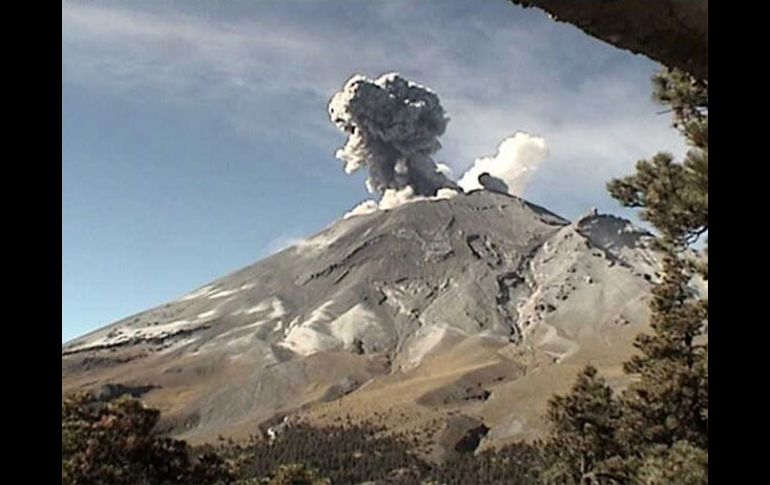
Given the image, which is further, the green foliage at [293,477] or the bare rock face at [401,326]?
the bare rock face at [401,326]

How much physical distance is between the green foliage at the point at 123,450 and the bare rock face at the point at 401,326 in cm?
9142

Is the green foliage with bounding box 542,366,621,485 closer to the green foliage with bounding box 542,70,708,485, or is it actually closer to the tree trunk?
the green foliage with bounding box 542,70,708,485

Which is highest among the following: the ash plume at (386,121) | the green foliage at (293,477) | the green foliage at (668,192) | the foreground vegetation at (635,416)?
the ash plume at (386,121)

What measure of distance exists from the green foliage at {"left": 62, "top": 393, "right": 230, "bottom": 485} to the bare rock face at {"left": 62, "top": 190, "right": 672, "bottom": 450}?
300ft

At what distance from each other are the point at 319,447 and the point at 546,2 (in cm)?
9242

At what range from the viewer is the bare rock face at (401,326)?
4503 inches

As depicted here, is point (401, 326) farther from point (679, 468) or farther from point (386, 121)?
point (679, 468)

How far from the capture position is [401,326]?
14200 cm

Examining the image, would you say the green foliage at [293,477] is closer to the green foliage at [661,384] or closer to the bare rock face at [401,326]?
the green foliage at [661,384]

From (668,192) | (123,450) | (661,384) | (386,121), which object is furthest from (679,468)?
(386,121)

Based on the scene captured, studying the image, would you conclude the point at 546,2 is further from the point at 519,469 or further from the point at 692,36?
the point at 519,469

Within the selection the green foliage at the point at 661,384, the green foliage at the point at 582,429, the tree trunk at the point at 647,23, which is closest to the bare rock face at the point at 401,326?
the green foliage at the point at 582,429

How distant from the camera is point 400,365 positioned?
431ft
